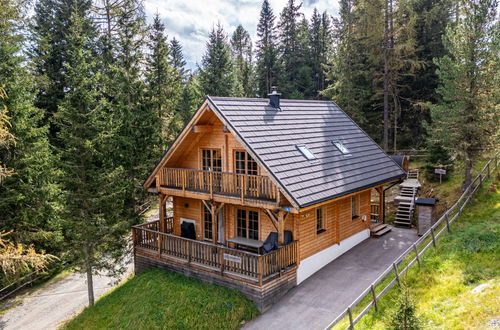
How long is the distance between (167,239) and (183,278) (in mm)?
1886

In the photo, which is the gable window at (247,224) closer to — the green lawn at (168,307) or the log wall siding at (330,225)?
the log wall siding at (330,225)

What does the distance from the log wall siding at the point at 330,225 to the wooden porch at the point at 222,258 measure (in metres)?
0.78

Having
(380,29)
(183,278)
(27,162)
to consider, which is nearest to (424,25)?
(380,29)

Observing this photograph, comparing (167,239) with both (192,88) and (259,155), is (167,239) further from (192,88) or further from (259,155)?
(192,88)

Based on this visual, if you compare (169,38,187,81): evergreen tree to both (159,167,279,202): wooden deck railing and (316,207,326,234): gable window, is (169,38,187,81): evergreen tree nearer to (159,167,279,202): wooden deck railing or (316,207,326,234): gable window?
(159,167,279,202): wooden deck railing

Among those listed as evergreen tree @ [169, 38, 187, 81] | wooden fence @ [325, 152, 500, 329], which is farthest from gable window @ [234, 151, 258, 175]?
evergreen tree @ [169, 38, 187, 81]

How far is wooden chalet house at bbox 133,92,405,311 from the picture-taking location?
485 inches

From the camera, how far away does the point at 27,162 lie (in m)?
17.2

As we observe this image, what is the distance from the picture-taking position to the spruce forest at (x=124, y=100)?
49.3 ft

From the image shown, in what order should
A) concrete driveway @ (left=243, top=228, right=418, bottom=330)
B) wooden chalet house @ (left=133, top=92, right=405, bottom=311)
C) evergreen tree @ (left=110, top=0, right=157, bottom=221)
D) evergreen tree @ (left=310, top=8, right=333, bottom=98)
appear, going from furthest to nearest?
evergreen tree @ (left=310, top=8, right=333, bottom=98), evergreen tree @ (left=110, top=0, right=157, bottom=221), wooden chalet house @ (left=133, top=92, right=405, bottom=311), concrete driveway @ (left=243, top=228, right=418, bottom=330)

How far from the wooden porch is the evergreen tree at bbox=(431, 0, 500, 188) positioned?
32.3 feet

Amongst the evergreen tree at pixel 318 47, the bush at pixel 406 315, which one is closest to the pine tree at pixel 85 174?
the bush at pixel 406 315

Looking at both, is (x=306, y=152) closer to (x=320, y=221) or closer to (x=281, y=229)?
(x=320, y=221)

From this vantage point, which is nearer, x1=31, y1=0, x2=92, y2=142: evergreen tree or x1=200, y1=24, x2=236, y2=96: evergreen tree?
x1=31, y1=0, x2=92, y2=142: evergreen tree
